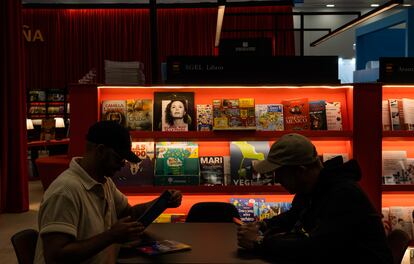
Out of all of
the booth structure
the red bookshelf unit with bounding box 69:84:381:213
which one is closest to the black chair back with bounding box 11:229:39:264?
the red bookshelf unit with bounding box 69:84:381:213

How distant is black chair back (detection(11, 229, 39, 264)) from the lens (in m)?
2.35

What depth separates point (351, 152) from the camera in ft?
14.3

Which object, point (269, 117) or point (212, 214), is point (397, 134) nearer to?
point (269, 117)

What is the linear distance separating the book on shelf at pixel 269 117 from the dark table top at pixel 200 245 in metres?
1.61

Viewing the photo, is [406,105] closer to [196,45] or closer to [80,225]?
[80,225]

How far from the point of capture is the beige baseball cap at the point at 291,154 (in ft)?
7.20

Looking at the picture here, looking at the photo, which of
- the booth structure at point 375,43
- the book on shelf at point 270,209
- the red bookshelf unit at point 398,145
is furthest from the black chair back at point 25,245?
the booth structure at point 375,43

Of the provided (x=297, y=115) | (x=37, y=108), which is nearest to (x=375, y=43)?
(x=297, y=115)

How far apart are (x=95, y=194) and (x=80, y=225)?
0.58 feet

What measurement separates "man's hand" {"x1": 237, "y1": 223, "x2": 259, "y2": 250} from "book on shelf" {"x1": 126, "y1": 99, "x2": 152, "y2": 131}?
2184 mm

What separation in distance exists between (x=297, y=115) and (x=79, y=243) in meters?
2.78

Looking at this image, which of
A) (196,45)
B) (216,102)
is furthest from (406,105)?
(196,45)

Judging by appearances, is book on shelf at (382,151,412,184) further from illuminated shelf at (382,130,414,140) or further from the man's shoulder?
the man's shoulder

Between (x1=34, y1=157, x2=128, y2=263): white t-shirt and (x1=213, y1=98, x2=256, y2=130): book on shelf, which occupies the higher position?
(x1=213, y1=98, x2=256, y2=130): book on shelf
